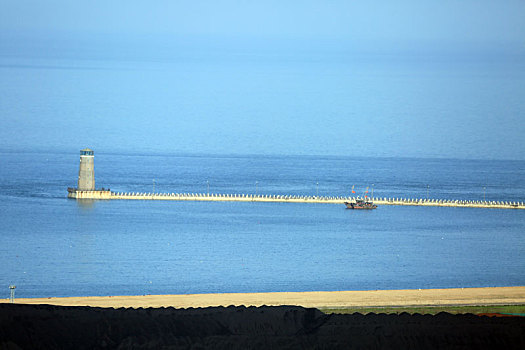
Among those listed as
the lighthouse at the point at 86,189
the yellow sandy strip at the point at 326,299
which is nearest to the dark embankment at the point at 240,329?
the yellow sandy strip at the point at 326,299

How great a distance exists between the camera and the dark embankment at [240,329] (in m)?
3.37

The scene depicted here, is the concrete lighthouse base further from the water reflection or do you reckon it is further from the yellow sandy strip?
the yellow sandy strip

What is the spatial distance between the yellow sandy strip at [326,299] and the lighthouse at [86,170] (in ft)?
Answer: 201

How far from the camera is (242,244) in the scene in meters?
61.3

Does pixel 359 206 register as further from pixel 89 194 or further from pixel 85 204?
pixel 89 194

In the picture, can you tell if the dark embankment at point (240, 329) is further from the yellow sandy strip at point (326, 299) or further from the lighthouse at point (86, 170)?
the lighthouse at point (86, 170)

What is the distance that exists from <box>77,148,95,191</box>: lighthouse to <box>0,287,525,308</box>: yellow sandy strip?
61.3 m

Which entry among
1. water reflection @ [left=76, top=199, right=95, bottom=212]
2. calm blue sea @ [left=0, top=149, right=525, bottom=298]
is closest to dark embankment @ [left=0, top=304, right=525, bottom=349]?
calm blue sea @ [left=0, top=149, right=525, bottom=298]

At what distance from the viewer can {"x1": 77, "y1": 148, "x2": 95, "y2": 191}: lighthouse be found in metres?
88.9

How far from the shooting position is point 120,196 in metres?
97.2

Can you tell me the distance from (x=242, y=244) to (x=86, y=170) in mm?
35537

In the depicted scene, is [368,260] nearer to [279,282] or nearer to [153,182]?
[279,282]

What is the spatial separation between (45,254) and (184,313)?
52193 mm

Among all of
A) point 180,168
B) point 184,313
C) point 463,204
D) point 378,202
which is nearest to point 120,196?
point 378,202
